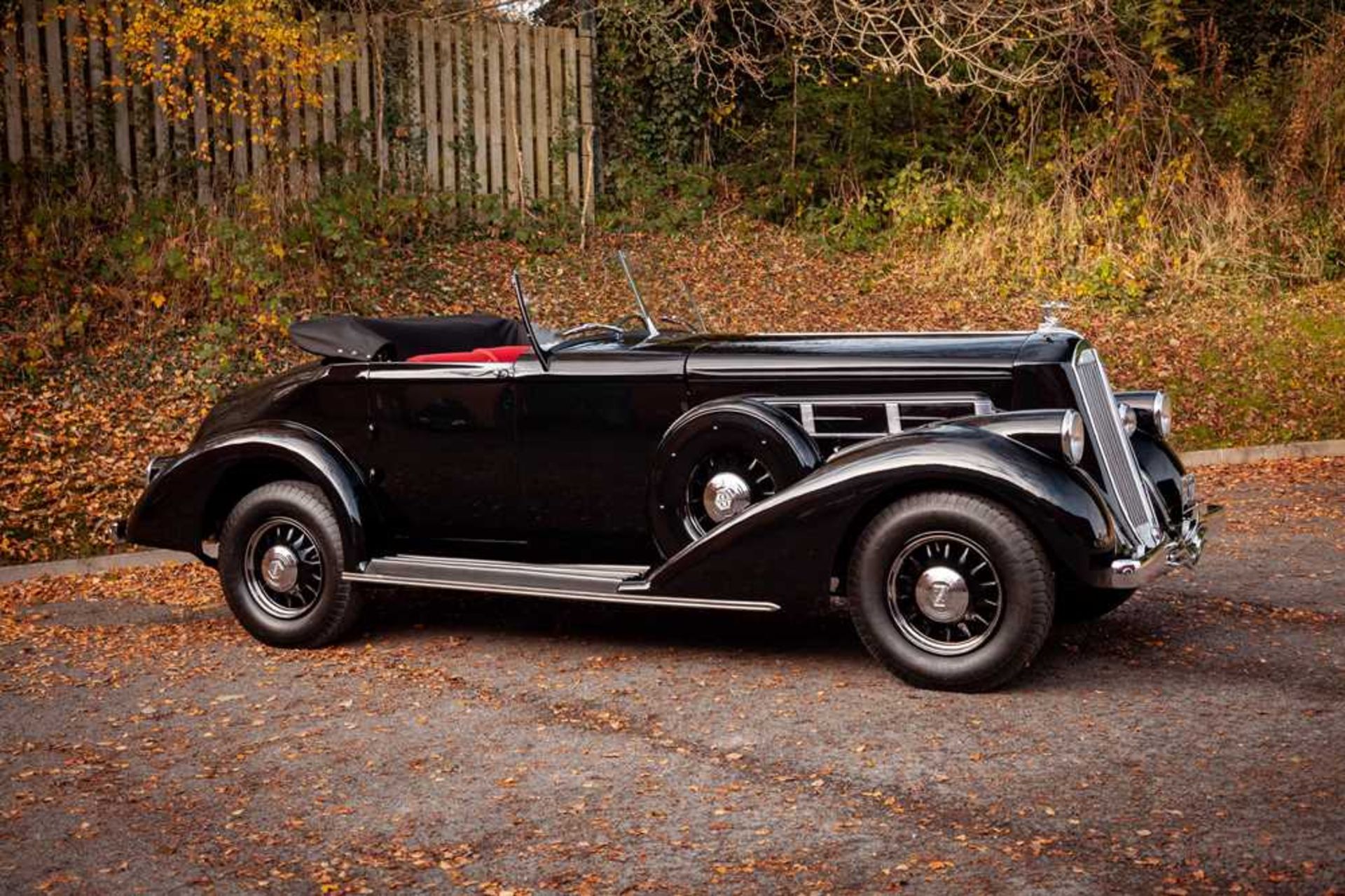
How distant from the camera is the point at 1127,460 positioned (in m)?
6.11

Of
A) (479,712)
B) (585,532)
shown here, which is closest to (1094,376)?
(585,532)

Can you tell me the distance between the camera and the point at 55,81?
43.9 ft

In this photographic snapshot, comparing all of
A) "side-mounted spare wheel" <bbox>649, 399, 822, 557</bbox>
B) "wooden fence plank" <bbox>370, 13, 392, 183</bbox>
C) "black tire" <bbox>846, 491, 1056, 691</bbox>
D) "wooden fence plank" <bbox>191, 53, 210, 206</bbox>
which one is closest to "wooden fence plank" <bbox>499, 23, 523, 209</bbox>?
"wooden fence plank" <bbox>370, 13, 392, 183</bbox>

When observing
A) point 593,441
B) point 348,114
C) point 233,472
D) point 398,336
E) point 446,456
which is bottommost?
point 233,472

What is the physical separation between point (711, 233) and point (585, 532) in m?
10.8

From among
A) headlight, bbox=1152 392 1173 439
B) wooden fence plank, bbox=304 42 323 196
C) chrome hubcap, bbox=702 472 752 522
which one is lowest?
chrome hubcap, bbox=702 472 752 522

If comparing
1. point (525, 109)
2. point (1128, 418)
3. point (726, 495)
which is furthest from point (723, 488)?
point (525, 109)

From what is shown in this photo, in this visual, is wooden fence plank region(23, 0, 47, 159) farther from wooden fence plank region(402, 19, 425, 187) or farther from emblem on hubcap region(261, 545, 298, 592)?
emblem on hubcap region(261, 545, 298, 592)

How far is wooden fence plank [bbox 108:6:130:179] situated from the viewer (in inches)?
528

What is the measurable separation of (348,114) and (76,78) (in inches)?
108

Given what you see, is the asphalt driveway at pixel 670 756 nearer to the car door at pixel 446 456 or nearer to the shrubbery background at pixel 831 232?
the car door at pixel 446 456

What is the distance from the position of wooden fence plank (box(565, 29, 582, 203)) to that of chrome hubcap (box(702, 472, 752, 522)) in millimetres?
11250

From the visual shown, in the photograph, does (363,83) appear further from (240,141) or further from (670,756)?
(670,756)

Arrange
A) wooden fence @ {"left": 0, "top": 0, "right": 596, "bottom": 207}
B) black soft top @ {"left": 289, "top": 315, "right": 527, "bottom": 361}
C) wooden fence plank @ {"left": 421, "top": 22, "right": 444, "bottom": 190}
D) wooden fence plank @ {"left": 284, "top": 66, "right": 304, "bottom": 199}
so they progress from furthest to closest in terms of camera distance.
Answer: wooden fence plank @ {"left": 421, "top": 22, "right": 444, "bottom": 190} < wooden fence plank @ {"left": 284, "top": 66, "right": 304, "bottom": 199} < wooden fence @ {"left": 0, "top": 0, "right": 596, "bottom": 207} < black soft top @ {"left": 289, "top": 315, "right": 527, "bottom": 361}
